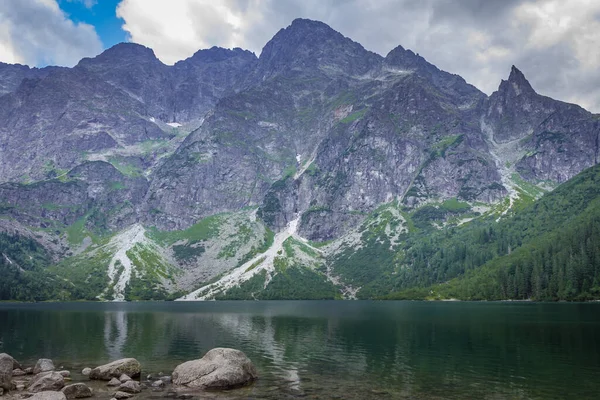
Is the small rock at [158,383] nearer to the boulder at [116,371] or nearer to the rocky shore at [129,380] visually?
the rocky shore at [129,380]

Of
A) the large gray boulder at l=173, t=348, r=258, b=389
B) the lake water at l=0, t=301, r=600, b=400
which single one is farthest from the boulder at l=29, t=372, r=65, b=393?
the large gray boulder at l=173, t=348, r=258, b=389

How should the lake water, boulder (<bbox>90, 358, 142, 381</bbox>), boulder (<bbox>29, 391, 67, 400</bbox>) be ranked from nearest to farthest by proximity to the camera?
boulder (<bbox>29, 391, 67, 400</bbox>), the lake water, boulder (<bbox>90, 358, 142, 381</bbox>)

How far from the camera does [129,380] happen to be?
43.9 m

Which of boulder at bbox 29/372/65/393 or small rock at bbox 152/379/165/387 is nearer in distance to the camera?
boulder at bbox 29/372/65/393

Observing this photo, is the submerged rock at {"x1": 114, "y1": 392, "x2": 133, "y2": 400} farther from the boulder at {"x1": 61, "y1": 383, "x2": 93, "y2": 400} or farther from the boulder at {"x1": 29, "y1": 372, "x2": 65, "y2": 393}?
the boulder at {"x1": 29, "y1": 372, "x2": 65, "y2": 393}

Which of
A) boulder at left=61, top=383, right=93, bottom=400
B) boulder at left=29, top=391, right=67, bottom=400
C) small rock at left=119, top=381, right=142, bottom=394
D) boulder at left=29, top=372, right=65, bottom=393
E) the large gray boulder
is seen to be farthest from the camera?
the large gray boulder

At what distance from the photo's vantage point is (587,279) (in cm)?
18475

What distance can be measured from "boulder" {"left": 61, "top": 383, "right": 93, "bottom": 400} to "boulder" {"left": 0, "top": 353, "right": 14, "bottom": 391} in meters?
8.30

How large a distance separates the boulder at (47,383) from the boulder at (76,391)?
4.18 meters

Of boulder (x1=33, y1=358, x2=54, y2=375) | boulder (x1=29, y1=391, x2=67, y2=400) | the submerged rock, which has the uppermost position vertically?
boulder (x1=29, y1=391, x2=67, y2=400)

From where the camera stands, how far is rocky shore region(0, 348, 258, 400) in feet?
134

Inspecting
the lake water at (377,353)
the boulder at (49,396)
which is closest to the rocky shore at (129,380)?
the lake water at (377,353)

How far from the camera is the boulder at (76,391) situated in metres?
39.1

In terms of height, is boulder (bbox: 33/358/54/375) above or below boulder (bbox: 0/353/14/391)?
below
